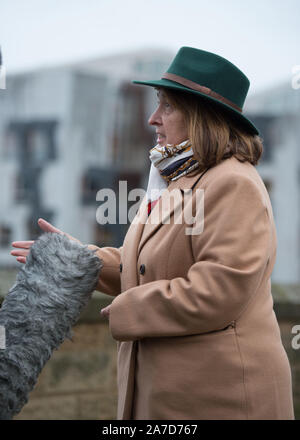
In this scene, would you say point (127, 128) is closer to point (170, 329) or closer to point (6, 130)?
point (6, 130)

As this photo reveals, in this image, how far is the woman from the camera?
1.70 m

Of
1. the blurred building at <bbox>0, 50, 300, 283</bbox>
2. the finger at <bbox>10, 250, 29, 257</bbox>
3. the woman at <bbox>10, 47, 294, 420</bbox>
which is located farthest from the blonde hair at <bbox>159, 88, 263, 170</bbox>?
the blurred building at <bbox>0, 50, 300, 283</bbox>

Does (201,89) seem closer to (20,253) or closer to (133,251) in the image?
(133,251)

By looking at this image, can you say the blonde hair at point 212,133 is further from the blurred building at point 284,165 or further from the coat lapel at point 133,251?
the blurred building at point 284,165

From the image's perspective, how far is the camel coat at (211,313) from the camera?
1687 millimetres

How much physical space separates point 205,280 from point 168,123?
0.65 m

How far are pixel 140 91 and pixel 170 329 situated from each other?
83.9 ft

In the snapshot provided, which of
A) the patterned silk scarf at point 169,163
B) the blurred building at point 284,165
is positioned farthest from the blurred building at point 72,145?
the patterned silk scarf at point 169,163

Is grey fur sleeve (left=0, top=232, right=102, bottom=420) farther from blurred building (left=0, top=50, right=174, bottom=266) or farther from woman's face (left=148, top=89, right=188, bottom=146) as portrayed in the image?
blurred building (left=0, top=50, right=174, bottom=266)

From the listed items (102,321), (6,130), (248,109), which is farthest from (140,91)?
(102,321)

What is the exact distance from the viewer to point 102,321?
302cm

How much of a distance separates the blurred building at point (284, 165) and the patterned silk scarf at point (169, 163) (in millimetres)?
25303

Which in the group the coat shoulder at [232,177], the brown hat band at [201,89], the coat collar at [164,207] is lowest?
the coat collar at [164,207]

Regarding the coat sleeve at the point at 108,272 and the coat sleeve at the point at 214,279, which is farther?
the coat sleeve at the point at 108,272
